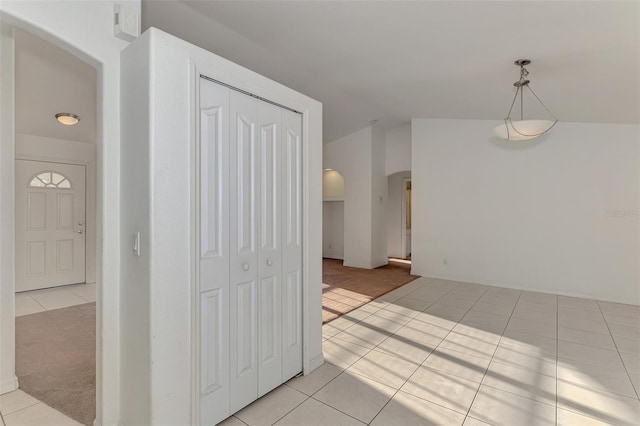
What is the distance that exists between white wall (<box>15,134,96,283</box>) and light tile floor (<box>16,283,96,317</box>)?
1.58ft

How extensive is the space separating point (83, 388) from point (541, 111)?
20.3ft

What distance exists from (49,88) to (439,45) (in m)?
4.75

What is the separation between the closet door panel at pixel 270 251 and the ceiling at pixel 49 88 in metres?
2.92

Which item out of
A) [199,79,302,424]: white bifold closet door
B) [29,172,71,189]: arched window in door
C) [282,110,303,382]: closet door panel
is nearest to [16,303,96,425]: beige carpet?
[199,79,302,424]: white bifold closet door

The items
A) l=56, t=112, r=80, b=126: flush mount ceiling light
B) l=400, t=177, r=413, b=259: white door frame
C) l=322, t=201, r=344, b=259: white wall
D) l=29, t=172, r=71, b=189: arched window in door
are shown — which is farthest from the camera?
l=322, t=201, r=344, b=259: white wall

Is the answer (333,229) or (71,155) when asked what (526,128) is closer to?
(333,229)

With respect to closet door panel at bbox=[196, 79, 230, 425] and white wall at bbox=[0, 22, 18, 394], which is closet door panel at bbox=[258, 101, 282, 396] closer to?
closet door panel at bbox=[196, 79, 230, 425]

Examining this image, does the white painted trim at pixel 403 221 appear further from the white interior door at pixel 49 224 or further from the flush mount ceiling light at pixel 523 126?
the white interior door at pixel 49 224

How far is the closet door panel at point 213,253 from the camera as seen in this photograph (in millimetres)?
1839

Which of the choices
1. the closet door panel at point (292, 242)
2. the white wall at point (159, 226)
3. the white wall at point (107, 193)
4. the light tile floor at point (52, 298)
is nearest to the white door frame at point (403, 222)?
the closet door panel at point (292, 242)

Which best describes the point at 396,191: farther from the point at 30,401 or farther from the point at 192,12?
the point at 30,401

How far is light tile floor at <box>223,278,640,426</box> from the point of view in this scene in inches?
82.2

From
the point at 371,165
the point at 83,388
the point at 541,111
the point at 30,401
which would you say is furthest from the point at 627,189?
the point at 30,401

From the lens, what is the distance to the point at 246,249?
210 cm
